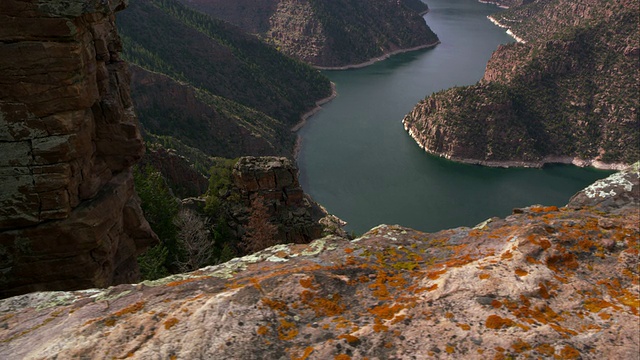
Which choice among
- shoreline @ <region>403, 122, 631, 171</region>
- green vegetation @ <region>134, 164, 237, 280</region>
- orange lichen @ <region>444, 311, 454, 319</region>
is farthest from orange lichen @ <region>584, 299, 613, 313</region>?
shoreline @ <region>403, 122, 631, 171</region>

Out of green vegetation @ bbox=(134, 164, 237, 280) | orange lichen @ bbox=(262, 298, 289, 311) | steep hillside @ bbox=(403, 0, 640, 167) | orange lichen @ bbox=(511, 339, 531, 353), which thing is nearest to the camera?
orange lichen @ bbox=(511, 339, 531, 353)

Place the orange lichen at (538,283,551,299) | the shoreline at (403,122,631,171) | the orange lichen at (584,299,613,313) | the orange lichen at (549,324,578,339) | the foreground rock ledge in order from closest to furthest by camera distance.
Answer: the orange lichen at (549,324,578,339) < the foreground rock ledge < the orange lichen at (584,299,613,313) < the orange lichen at (538,283,551,299) < the shoreline at (403,122,631,171)

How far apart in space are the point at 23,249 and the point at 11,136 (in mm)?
4055

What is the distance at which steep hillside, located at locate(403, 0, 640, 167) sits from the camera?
131500 mm

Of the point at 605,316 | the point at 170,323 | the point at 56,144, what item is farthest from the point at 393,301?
the point at 56,144

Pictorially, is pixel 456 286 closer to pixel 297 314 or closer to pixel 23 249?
pixel 297 314

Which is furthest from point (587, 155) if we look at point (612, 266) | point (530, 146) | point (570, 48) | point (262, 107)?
point (612, 266)

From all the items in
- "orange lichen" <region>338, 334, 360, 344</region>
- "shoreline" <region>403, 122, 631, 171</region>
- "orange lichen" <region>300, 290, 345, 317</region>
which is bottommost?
"shoreline" <region>403, 122, 631, 171</region>

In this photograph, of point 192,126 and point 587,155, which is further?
point 587,155

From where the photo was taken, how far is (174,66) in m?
126

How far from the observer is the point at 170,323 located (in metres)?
7.55

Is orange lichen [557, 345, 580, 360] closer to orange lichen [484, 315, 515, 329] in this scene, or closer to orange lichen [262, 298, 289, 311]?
orange lichen [484, 315, 515, 329]

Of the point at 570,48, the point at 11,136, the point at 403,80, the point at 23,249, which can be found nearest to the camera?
the point at 11,136

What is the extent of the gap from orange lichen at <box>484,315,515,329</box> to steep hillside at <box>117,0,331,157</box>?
9037 centimetres
